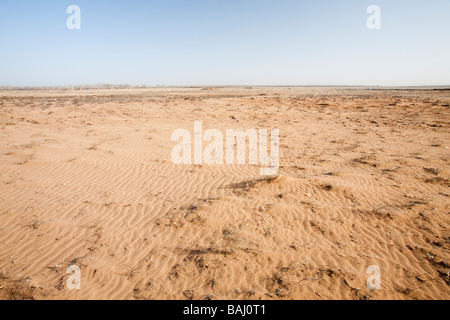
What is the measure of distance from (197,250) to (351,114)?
695 inches

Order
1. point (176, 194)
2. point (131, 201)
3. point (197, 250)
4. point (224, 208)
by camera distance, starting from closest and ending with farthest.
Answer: point (197, 250), point (224, 208), point (131, 201), point (176, 194)

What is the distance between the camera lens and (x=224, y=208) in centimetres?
532

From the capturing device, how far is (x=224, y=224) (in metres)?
4.78

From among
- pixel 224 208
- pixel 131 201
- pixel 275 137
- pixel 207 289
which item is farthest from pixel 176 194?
pixel 275 137

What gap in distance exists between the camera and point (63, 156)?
8.71m

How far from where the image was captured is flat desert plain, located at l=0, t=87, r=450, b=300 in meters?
3.46

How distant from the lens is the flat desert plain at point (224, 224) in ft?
11.3

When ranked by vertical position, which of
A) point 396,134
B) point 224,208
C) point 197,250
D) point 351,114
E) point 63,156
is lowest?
point 197,250

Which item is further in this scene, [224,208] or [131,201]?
[131,201]

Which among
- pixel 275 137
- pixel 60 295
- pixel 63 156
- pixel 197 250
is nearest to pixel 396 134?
pixel 275 137

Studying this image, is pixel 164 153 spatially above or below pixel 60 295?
above
